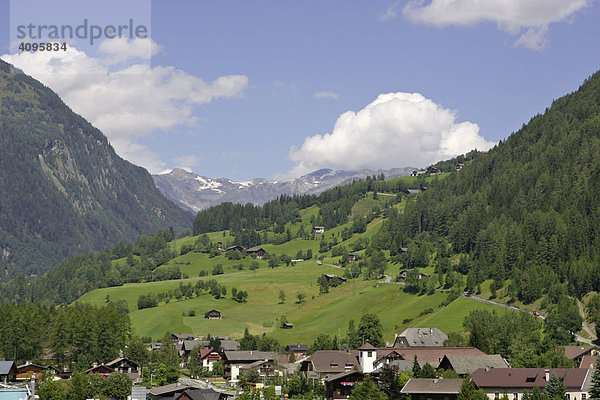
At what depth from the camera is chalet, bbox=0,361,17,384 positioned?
490ft

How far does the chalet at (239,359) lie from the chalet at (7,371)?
50825 millimetres

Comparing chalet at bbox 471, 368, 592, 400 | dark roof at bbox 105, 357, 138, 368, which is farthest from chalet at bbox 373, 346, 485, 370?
dark roof at bbox 105, 357, 138, 368

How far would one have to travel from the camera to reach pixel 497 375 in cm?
11862

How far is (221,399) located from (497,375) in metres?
44.5

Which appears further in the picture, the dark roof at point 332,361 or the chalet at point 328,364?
the dark roof at point 332,361

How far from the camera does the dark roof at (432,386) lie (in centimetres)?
11350

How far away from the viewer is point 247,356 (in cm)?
18812

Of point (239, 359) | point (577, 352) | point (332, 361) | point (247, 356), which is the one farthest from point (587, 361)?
point (239, 359)

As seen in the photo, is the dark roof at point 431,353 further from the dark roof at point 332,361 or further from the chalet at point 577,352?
the chalet at point 577,352

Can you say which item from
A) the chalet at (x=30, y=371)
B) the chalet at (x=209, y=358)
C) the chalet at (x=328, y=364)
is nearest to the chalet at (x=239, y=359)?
the chalet at (x=209, y=358)

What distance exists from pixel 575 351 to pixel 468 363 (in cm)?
3759

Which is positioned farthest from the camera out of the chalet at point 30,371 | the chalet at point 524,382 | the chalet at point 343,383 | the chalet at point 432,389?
the chalet at point 30,371

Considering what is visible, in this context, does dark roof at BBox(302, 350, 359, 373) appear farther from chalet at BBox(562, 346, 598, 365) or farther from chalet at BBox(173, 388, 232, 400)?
chalet at BBox(562, 346, 598, 365)

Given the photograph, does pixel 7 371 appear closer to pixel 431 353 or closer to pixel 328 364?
pixel 328 364
